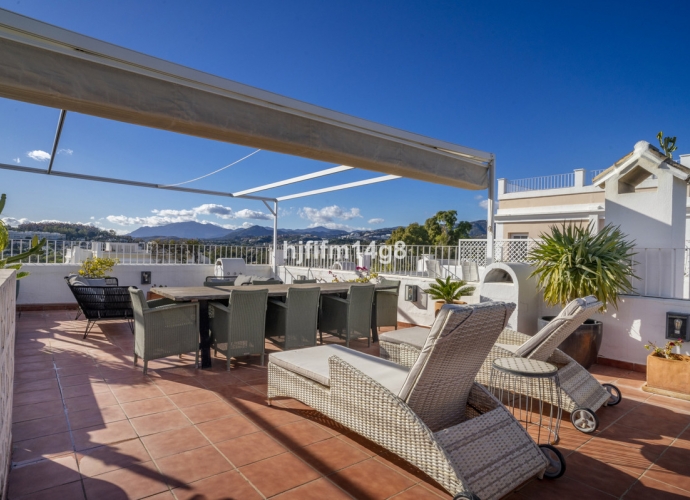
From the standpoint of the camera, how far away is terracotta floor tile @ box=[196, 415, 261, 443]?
2764mm

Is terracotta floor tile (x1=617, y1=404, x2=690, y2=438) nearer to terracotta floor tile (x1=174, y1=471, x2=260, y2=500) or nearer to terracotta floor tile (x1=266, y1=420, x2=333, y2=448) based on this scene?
terracotta floor tile (x1=266, y1=420, x2=333, y2=448)

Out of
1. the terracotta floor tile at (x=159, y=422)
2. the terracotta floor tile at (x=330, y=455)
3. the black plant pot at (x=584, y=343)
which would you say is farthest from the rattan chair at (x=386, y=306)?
the terracotta floor tile at (x=159, y=422)

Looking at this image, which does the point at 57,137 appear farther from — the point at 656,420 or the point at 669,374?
the point at 669,374

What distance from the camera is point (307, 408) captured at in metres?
3.36

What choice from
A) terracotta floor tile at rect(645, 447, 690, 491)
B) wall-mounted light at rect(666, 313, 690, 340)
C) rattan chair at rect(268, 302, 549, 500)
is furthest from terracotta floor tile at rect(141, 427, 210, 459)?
wall-mounted light at rect(666, 313, 690, 340)

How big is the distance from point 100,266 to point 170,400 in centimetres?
561

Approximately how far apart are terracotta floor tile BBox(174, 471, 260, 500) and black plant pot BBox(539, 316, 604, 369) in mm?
3584

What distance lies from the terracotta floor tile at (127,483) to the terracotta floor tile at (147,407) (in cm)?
86

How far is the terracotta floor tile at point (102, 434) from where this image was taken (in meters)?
2.62

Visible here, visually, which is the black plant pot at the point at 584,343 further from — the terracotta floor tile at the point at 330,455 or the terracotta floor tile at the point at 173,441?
the terracotta floor tile at the point at 173,441

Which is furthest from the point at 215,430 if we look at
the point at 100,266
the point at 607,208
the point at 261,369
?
the point at 100,266

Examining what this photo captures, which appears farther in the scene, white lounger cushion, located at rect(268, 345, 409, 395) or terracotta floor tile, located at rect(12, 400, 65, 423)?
terracotta floor tile, located at rect(12, 400, 65, 423)

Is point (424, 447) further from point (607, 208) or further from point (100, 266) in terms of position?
point (100, 266)

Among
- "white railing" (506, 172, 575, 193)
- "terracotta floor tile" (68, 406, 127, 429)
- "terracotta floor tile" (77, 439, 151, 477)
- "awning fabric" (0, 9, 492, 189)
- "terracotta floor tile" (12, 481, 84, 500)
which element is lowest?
"terracotta floor tile" (68, 406, 127, 429)
